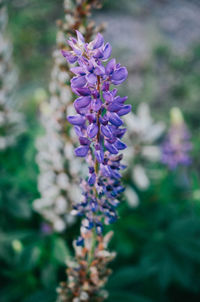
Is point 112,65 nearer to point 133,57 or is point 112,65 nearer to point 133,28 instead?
point 133,57

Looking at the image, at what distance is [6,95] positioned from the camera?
9.54 feet

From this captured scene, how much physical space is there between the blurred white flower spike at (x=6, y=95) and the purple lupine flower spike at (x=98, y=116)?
1786 mm

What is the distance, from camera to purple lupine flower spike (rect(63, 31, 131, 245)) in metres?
1.11

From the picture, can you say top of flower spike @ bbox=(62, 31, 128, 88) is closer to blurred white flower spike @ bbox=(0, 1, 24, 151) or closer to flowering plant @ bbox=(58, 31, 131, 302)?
flowering plant @ bbox=(58, 31, 131, 302)

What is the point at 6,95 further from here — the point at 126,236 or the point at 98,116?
the point at 98,116

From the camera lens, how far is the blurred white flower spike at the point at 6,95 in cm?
281

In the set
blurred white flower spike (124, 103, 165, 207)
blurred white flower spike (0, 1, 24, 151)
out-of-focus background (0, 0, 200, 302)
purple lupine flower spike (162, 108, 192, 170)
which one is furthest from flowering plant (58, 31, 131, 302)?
purple lupine flower spike (162, 108, 192, 170)

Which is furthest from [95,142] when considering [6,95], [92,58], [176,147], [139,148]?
[176,147]

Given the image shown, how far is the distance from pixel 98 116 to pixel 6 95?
1.97m

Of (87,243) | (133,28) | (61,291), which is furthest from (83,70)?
(133,28)

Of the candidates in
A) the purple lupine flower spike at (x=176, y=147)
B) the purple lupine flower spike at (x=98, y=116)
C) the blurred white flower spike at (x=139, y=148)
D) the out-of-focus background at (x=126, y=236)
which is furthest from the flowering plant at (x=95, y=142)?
the purple lupine flower spike at (x=176, y=147)

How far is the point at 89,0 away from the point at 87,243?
156 centimetres

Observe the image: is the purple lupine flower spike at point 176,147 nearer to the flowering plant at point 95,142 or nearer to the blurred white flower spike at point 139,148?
the blurred white flower spike at point 139,148

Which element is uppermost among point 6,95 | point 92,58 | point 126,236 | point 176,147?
point 6,95
